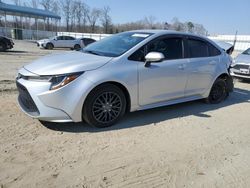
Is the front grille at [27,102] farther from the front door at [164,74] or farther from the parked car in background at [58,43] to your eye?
the parked car in background at [58,43]

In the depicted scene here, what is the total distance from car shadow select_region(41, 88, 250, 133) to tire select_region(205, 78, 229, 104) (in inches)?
5.3

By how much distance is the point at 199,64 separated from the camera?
19.6ft

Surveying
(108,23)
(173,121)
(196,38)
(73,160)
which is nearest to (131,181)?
(73,160)

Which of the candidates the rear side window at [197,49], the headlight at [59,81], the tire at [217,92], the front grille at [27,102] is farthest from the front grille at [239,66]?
the front grille at [27,102]

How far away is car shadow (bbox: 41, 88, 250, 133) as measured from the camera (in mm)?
4633

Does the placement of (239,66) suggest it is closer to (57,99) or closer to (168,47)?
(168,47)

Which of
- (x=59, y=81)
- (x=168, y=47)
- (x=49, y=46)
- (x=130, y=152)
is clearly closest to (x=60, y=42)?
(x=49, y=46)

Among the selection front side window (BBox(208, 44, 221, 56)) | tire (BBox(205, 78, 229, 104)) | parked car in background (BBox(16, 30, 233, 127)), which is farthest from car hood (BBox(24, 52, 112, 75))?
tire (BBox(205, 78, 229, 104))

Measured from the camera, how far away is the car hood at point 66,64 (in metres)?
4.23

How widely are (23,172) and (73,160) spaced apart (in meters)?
0.62

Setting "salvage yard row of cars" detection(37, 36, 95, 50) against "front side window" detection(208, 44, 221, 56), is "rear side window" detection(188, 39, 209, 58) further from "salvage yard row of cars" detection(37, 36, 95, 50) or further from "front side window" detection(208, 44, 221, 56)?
"salvage yard row of cars" detection(37, 36, 95, 50)

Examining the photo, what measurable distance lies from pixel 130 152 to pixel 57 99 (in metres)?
1.33

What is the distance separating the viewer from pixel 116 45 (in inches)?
209

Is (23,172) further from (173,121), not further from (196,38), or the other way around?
(196,38)
